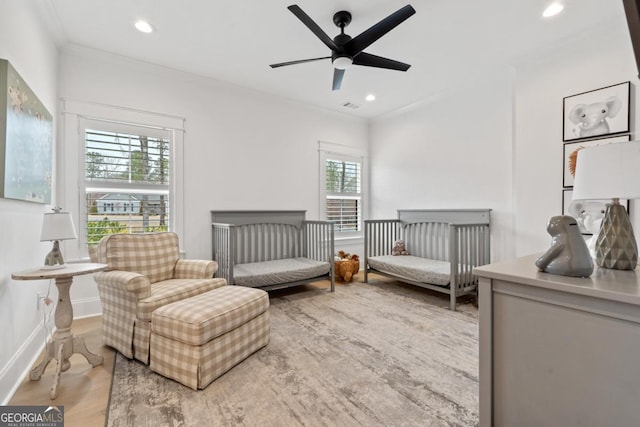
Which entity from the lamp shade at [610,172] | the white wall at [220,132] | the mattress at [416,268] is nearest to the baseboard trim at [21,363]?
the white wall at [220,132]

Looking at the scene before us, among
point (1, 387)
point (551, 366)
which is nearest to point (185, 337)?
point (1, 387)

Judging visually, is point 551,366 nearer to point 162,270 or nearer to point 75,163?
point 162,270

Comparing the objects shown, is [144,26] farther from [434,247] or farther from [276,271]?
[434,247]

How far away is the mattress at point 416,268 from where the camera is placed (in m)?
3.03

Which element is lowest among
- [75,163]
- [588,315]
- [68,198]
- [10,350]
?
[10,350]

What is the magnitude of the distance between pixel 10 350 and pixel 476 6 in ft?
12.6

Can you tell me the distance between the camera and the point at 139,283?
1.86 metres

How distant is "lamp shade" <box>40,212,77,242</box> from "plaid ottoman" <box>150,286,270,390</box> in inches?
28.3

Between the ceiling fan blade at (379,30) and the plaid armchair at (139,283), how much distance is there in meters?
2.13

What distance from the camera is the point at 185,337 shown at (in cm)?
163

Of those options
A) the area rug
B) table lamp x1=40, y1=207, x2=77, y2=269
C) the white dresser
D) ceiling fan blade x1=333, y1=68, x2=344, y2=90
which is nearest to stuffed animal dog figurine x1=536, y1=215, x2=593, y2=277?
the white dresser

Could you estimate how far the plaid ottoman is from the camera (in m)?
1.62

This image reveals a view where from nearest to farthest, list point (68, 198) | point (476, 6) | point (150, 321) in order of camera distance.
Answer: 1. point (150, 321)
2. point (476, 6)
3. point (68, 198)

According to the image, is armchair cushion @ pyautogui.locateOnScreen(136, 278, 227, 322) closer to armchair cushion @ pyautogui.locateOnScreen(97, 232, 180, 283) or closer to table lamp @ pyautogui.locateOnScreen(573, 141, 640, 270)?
armchair cushion @ pyautogui.locateOnScreen(97, 232, 180, 283)
